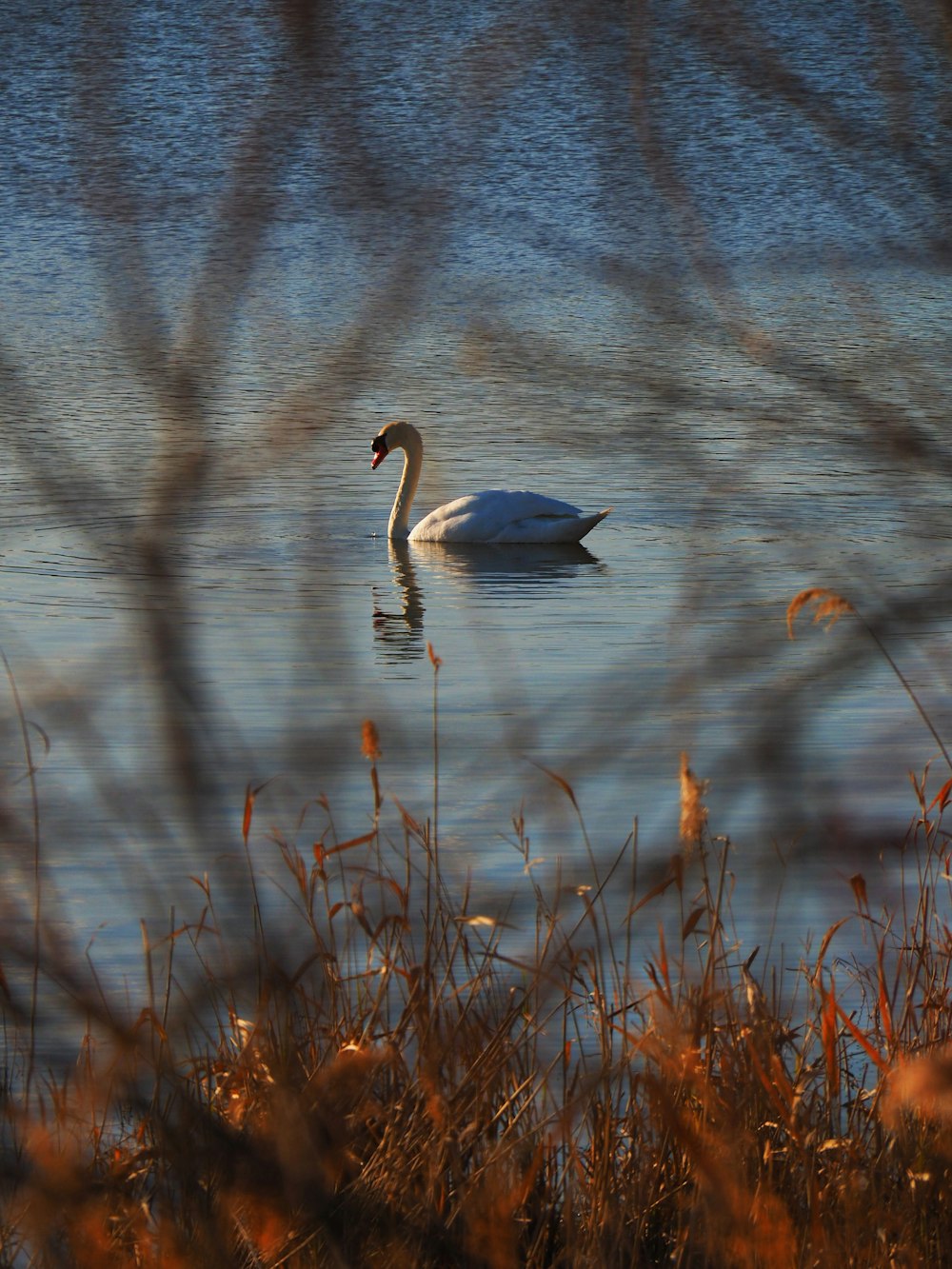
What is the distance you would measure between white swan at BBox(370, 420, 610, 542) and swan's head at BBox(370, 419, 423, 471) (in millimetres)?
631

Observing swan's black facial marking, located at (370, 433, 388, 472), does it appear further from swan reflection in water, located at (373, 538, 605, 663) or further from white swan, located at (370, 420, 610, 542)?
swan reflection in water, located at (373, 538, 605, 663)

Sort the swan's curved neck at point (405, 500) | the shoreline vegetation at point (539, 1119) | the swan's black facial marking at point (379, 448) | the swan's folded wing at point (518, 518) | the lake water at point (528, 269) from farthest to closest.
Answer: the swan's black facial marking at point (379, 448), the swan's curved neck at point (405, 500), the swan's folded wing at point (518, 518), the shoreline vegetation at point (539, 1119), the lake water at point (528, 269)

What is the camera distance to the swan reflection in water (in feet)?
35.1

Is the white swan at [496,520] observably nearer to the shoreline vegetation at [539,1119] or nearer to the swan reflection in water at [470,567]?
the swan reflection in water at [470,567]

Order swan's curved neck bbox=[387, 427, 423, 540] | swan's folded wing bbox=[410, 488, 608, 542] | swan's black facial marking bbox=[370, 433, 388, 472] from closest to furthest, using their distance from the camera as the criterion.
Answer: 1. swan's folded wing bbox=[410, 488, 608, 542]
2. swan's curved neck bbox=[387, 427, 423, 540]
3. swan's black facial marking bbox=[370, 433, 388, 472]

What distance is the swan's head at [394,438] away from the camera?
13750 millimetres

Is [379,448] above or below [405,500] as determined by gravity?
below

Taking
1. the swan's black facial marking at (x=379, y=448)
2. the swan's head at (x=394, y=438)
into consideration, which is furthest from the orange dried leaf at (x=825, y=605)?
the swan's black facial marking at (x=379, y=448)

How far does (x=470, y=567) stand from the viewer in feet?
40.8

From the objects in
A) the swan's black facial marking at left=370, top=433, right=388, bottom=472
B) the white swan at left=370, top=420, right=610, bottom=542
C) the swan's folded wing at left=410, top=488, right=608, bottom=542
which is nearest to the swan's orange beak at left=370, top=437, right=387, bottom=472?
the swan's black facial marking at left=370, top=433, right=388, bottom=472

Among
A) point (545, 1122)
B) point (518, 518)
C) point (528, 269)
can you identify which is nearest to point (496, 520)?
point (518, 518)

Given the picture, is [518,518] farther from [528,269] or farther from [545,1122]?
[528,269]

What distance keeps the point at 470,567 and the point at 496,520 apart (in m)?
0.34

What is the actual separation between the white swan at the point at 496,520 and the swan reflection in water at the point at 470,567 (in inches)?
3.7
